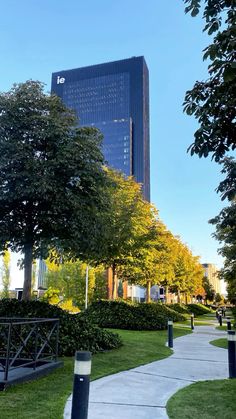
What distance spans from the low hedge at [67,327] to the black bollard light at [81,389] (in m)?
6.95

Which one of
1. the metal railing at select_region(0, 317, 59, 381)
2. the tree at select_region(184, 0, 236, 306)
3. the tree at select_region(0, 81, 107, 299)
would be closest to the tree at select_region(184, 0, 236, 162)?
the tree at select_region(184, 0, 236, 306)

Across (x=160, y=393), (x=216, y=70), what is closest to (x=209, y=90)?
(x=216, y=70)

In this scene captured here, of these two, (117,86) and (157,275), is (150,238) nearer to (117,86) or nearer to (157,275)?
(157,275)

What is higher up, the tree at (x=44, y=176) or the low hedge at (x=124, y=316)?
the tree at (x=44, y=176)

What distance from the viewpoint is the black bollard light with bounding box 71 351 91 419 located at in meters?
3.81

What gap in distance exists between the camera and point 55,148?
12516 mm

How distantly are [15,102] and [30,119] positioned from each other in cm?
82

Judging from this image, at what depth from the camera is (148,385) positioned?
7828 millimetres

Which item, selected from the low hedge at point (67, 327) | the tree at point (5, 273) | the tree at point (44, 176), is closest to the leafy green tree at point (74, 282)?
the tree at point (5, 273)

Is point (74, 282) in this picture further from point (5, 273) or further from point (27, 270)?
point (27, 270)

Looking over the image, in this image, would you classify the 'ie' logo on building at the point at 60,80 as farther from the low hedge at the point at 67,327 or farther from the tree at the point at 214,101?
the tree at the point at 214,101

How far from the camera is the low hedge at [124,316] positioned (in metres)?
21.6

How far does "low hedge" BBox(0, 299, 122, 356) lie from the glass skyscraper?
104 m

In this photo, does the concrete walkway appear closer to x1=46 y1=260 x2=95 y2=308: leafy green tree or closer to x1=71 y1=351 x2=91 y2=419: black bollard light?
x1=71 y1=351 x2=91 y2=419: black bollard light
